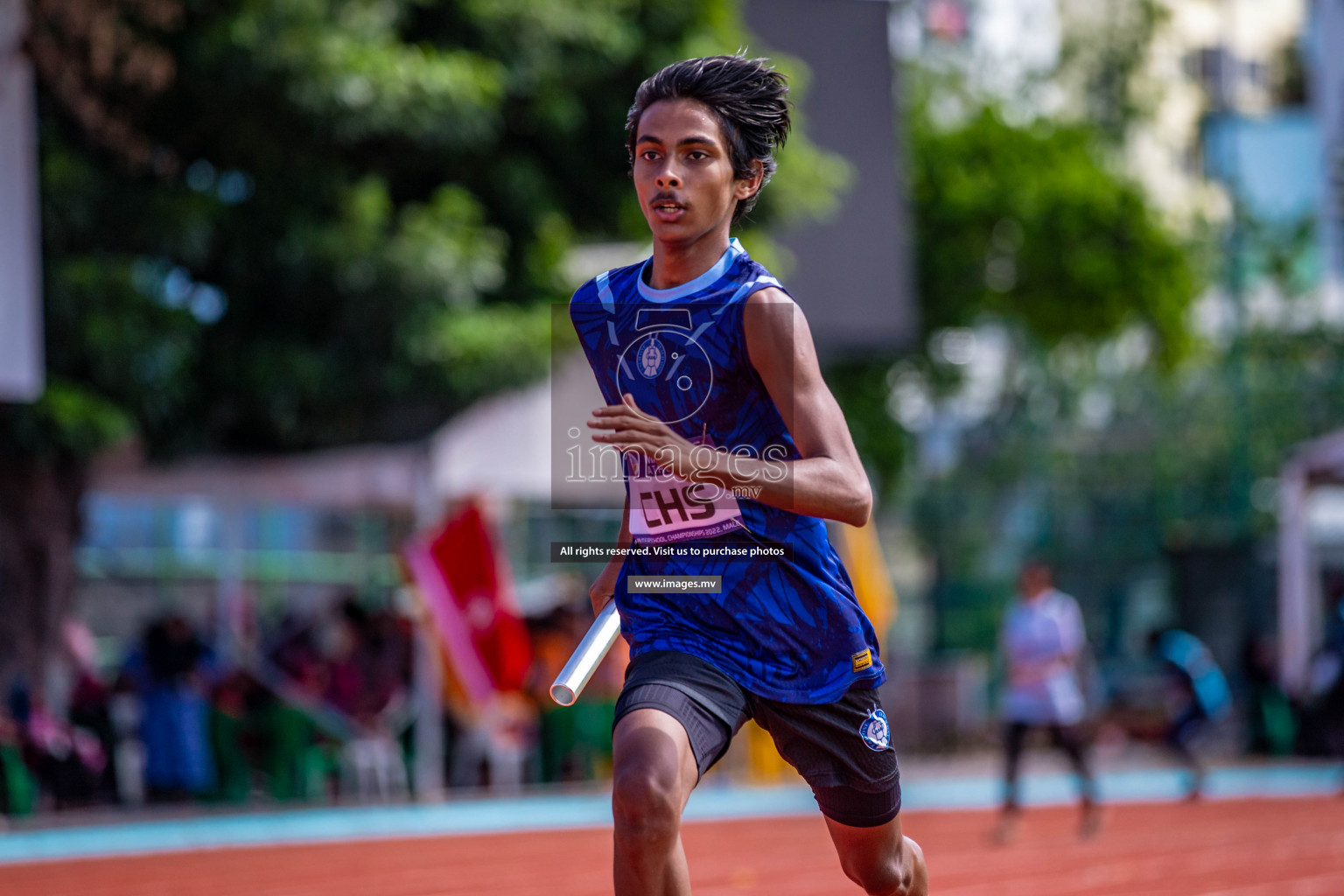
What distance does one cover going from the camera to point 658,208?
331cm

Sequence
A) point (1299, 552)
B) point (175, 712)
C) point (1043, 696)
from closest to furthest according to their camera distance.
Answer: point (1043, 696)
point (175, 712)
point (1299, 552)

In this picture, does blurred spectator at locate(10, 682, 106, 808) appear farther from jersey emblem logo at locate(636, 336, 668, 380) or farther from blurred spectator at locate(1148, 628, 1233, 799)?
jersey emblem logo at locate(636, 336, 668, 380)

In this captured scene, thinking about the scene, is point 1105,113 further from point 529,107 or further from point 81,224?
point 81,224

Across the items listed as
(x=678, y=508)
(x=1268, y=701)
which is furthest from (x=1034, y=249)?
(x=678, y=508)

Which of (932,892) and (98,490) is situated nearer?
(932,892)

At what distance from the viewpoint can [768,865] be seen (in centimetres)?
985

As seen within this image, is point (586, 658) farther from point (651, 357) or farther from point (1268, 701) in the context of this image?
point (1268, 701)

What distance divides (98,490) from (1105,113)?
74.0ft

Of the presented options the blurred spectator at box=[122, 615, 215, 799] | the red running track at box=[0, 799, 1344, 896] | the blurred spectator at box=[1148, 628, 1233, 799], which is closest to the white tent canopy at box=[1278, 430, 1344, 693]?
the blurred spectator at box=[1148, 628, 1233, 799]

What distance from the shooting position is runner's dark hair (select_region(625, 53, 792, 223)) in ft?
11.0

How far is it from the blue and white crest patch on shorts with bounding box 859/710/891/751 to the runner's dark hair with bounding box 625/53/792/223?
1.05m

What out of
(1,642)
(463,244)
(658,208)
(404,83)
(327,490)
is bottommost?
(1,642)

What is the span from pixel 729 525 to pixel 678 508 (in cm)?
10

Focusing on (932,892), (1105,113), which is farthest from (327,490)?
(1105,113)
